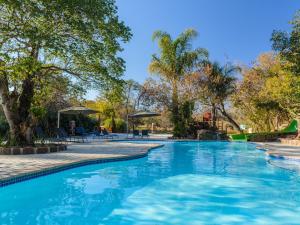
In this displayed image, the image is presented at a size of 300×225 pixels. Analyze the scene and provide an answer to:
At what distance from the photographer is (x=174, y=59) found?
2619 cm

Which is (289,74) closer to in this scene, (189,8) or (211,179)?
(211,179)

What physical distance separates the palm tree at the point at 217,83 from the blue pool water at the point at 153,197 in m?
16.7

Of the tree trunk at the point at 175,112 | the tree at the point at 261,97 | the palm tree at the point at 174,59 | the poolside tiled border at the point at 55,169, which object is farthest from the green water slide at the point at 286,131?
the poolside tiled border at the point at 55,169

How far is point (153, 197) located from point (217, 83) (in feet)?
69.2

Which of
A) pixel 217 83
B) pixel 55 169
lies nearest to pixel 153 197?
pixel 55 169

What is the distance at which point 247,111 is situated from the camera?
2859cm

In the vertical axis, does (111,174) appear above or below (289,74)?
below

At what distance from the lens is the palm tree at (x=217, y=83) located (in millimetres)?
26344

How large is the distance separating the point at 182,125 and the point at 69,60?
46.8ft

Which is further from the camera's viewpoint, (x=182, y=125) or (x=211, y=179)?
(x=182, y=125)

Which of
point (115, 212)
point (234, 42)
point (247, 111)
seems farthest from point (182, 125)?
point (115, 212)

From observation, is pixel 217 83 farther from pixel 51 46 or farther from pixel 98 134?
pixel 51 46

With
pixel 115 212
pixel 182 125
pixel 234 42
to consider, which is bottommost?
pixel 115 212

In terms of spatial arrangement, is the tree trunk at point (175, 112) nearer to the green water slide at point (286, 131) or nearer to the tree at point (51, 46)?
the green water slide at point (286, 131)
